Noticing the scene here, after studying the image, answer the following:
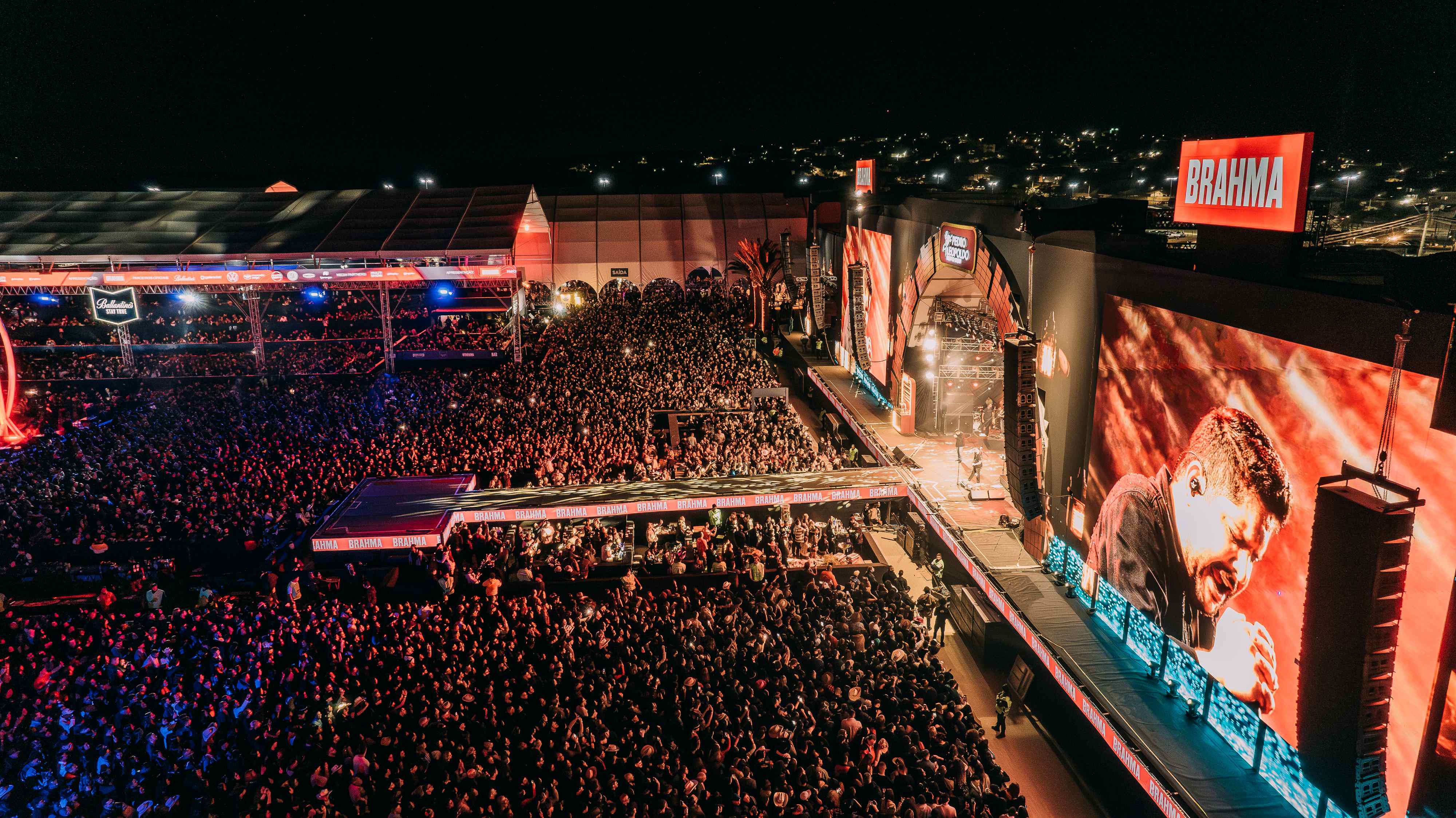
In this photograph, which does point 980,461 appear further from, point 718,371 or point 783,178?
point 783,178

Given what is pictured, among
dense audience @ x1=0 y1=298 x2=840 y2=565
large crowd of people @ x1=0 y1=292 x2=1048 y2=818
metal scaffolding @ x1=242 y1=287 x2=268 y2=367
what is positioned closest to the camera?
large crowd of people @ x1=0 y1=292 x2=1048 y2=818

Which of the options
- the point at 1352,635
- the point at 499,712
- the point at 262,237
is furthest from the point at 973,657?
the point at 262,237

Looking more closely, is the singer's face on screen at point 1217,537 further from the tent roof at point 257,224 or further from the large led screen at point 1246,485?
the tent roof at point 257,224

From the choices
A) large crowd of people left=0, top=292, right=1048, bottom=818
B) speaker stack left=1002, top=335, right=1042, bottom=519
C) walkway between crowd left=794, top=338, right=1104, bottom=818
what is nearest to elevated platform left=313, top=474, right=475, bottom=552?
large crowd of people left=0, top=292, right=1048, bottom=818

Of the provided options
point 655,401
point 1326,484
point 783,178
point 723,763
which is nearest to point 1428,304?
point 1326,484

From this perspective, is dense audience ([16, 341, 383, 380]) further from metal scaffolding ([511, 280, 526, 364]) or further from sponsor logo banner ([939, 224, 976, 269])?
sponsor logo banner ([939, 224, 976, 269])

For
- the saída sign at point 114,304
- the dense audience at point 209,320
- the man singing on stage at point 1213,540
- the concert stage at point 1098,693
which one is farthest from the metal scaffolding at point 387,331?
the man singing on stage at point 1213,540

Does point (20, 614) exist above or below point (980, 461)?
below
